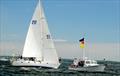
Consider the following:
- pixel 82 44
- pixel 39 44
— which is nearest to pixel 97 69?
pixel 82 44

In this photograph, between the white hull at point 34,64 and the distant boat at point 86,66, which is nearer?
the white hull at point 34,64

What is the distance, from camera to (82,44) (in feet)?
317

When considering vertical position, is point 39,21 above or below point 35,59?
above

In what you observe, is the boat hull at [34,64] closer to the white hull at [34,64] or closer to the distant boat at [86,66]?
the white hull at [34,64]

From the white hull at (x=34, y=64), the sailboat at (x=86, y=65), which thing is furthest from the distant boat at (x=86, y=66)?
the white hull at (x=34, y=64)

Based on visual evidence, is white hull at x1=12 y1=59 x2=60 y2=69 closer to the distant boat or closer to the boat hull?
the boat hull

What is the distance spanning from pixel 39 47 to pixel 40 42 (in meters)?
1.14

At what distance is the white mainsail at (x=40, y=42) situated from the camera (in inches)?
3538

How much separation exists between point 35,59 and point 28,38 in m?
6.03

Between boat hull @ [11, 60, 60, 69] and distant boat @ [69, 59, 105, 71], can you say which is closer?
boat hull @ [11, 60, 60, 69]

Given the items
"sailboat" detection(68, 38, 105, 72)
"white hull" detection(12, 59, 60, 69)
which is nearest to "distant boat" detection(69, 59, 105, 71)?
"sailboat" detection(68, 38, 105, 72)

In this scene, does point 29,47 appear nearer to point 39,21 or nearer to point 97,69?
point 39,21

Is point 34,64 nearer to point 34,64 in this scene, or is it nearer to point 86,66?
point 34,64

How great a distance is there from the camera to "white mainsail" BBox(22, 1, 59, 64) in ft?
295
